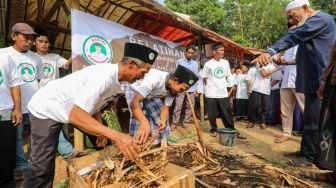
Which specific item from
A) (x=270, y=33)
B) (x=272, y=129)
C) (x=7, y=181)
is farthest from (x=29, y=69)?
(x=270, y=33)

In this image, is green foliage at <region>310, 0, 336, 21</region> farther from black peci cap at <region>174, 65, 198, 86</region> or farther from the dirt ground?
black peci cap at <region>174, 65, 198, 86</region>

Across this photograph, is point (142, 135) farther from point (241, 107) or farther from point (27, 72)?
point (241, 107)

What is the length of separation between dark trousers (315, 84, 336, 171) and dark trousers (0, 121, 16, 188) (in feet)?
12.2

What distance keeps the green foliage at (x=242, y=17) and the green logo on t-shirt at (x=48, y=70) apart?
21177 millimetres

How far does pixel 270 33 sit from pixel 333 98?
21971 millimetres

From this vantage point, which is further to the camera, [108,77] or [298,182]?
[298,182]

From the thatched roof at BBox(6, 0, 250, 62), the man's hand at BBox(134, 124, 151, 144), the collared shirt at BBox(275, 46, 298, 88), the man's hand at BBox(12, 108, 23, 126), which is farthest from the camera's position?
the thatched roof at BBox(6, 0, 250, 62)

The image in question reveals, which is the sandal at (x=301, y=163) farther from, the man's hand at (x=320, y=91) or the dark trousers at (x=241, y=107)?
the dark trousers at (x=241, y=107)

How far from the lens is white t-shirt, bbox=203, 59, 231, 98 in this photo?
6.16m

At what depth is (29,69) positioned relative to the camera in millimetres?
3766

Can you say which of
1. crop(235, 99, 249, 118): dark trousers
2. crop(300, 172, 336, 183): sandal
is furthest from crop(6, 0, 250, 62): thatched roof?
crop(300, 172, 336, 183): sandal

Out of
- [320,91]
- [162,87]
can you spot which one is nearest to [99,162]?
[162,87]

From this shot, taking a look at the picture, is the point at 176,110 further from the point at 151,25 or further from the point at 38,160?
the point at 38,160

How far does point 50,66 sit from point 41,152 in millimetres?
2322
